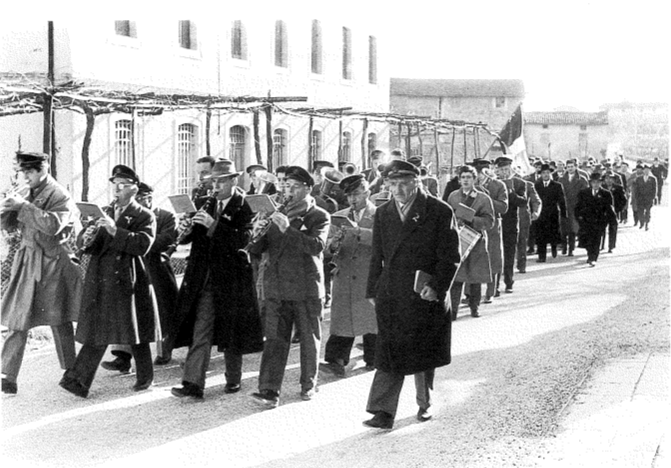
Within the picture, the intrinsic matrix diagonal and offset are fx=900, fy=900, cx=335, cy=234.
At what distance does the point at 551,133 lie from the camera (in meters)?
53.2

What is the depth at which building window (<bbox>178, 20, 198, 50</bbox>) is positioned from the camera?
56.1ft

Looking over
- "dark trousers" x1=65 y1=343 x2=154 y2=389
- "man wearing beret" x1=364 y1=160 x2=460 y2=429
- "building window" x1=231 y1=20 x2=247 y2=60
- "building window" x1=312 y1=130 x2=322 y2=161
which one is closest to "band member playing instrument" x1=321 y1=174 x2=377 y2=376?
"man wearing beret" x1=364 y1=160 x2=460 y2=429

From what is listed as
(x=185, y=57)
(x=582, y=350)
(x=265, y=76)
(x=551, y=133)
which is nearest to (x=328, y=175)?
(x=582, y=350)

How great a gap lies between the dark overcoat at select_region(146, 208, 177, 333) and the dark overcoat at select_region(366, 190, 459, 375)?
93.6 inches

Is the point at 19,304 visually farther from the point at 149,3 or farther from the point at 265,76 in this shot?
the point at 265,76

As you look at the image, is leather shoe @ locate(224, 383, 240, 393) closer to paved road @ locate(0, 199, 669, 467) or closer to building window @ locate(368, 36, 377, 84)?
paved road @ locate(0, 199, 669, 467)

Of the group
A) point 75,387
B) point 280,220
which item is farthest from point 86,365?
point 280,220

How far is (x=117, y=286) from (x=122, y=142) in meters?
10.0

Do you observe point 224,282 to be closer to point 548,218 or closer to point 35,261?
point 35,261

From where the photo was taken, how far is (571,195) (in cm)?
1786

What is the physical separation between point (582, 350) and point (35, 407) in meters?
4.89

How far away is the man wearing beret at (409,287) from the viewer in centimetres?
603

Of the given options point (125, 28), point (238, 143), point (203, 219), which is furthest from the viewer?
point (238, 143)

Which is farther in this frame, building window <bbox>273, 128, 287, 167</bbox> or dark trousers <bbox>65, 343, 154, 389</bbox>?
building window <bbox>273, 128, 287, 167</bbox>
